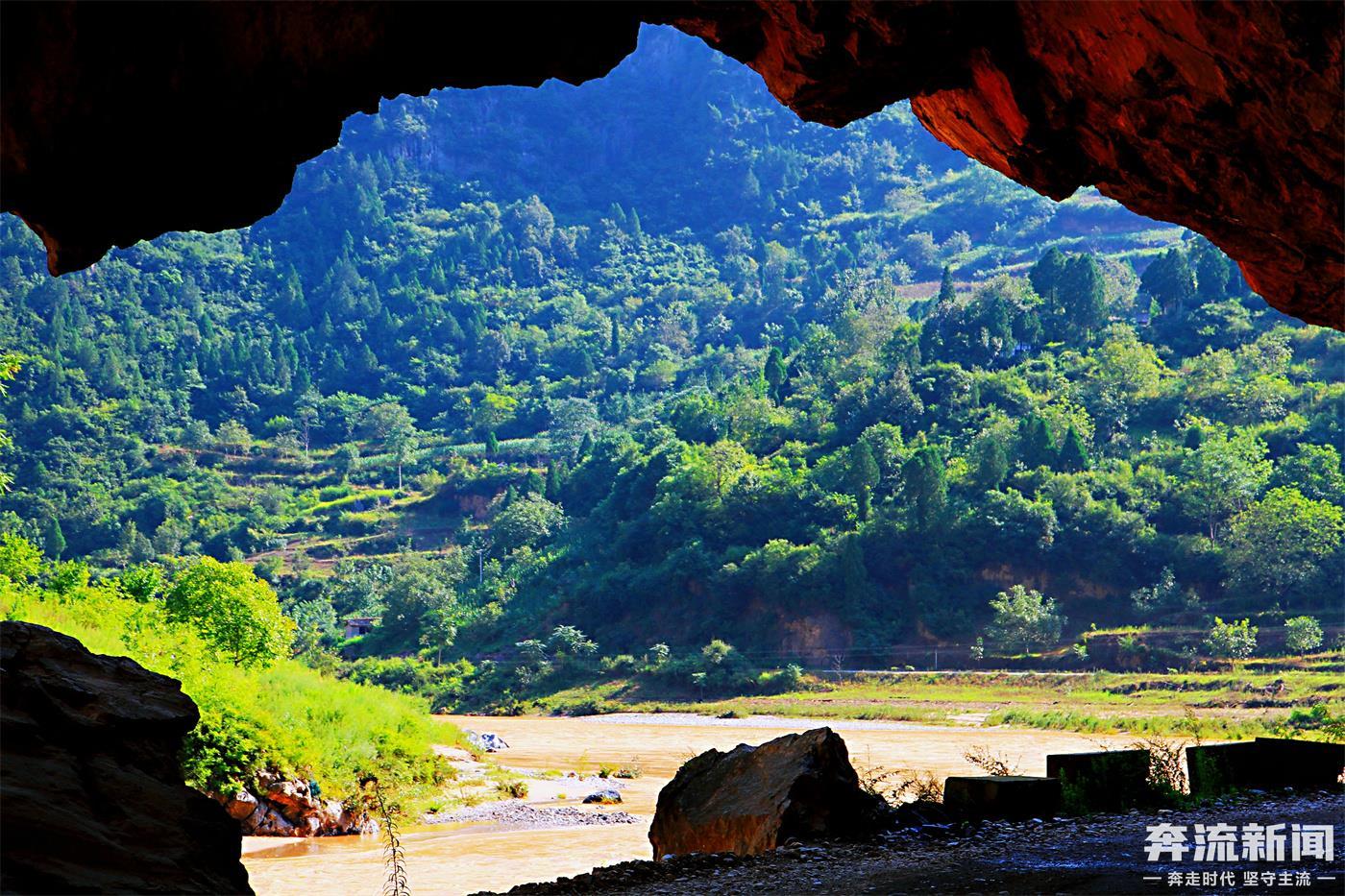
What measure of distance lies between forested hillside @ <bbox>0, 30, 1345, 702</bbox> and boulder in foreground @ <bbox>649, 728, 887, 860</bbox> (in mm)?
40355

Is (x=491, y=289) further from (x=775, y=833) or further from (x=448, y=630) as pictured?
(x=775, y=833)

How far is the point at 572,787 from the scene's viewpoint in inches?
968

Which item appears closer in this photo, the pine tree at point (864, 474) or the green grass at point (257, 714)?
the green grass at point (257, 714)

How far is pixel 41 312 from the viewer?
104 m

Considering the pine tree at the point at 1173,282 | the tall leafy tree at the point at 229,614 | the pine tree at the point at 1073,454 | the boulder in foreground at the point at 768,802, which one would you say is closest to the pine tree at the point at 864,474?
the pine tree at the point at 1073,454

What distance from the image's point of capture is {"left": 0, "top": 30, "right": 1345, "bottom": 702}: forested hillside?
170 ft

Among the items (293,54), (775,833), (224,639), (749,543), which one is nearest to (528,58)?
(293,54)

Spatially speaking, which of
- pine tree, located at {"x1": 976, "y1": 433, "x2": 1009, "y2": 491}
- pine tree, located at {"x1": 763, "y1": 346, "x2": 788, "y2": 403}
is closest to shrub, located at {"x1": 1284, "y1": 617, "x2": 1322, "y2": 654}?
pine tree, located at {"x1": 976, "y1": 433, "x2": 1009, "y2": 491}

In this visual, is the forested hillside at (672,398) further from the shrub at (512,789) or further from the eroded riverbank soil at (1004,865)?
the eroded riverbank soil at (1004,865)

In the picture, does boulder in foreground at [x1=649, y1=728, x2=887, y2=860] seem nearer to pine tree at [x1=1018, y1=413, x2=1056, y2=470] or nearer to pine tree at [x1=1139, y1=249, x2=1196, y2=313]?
pine tree at [x1=1018, y1=413, x2=1056, y2=470]

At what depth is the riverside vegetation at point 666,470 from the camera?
42.1 metres

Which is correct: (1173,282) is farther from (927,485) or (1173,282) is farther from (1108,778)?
(1108,778)

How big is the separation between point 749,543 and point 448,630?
14248mm

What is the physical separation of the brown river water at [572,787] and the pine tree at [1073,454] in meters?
18.6
